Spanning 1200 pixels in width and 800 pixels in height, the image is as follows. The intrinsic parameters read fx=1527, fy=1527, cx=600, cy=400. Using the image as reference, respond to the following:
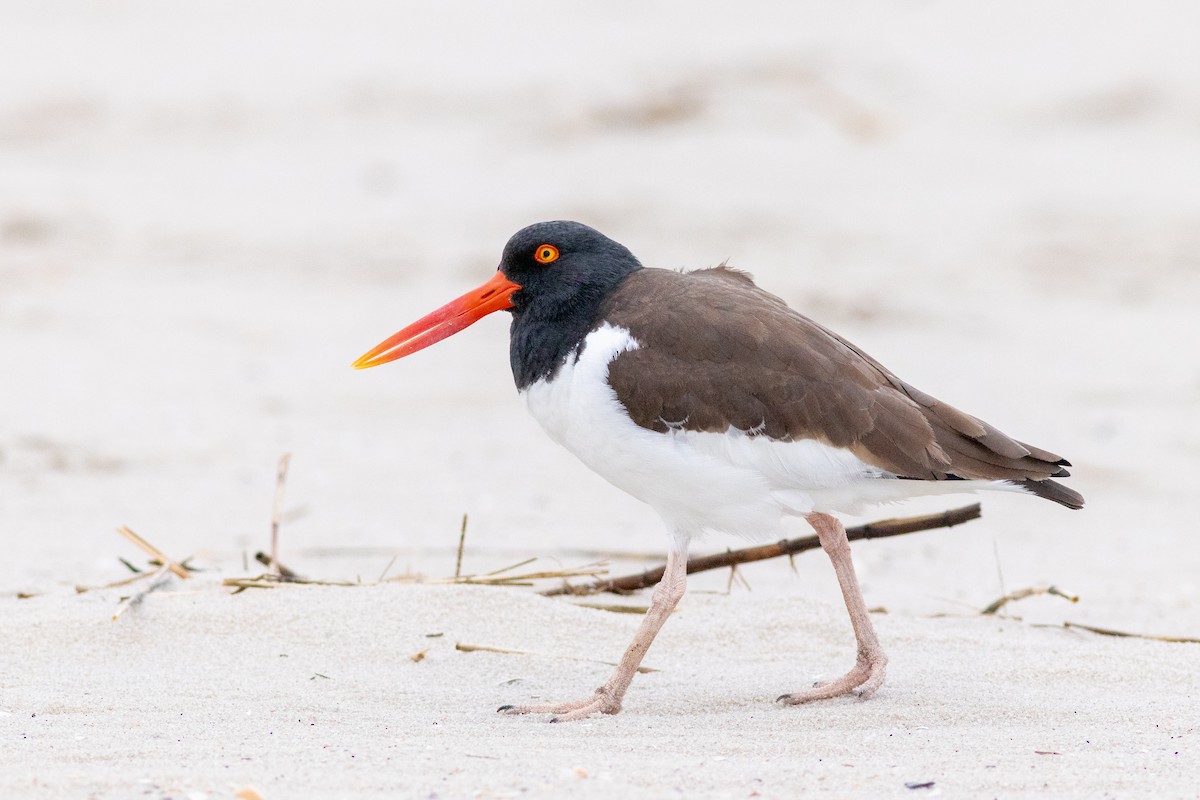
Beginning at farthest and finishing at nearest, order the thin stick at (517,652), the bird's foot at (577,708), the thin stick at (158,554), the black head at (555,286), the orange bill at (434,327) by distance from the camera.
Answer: the thin stick at (158,554), the orange bill at (434,327), the thin stick at (517,652), the black head at (555,286), the bird's foot at (577,708)

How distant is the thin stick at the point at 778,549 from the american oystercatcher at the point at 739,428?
619mm

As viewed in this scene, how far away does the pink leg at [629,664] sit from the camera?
175 inches

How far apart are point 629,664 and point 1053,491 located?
135 cm

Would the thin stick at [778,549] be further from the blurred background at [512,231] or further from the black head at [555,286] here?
the black head at [555,286]

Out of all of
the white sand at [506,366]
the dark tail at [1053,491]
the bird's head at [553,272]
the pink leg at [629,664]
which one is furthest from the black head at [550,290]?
the dark tail at [1053,491]

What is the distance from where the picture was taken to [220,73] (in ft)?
47.5

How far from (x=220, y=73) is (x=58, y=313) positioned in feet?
16.0

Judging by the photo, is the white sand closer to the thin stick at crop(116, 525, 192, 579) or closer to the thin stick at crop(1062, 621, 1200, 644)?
the thin stick at crop(1062, 621, 1200, 644)

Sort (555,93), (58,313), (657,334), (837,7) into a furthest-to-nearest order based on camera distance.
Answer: (837,7) → (555,93) → (58,313) → (657,334)

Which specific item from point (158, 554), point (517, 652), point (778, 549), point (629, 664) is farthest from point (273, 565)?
point (778, 549)

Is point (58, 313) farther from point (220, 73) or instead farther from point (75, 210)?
point (220, 73)

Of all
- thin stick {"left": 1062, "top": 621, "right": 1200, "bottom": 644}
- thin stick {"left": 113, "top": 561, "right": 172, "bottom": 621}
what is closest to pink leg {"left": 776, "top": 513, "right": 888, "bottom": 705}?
thin stick {"left": 1062, "top": 621, "right": 1200, "bottom": 644}

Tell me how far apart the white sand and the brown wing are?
745mm

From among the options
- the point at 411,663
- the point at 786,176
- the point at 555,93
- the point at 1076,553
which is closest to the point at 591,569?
the point at 411,663
